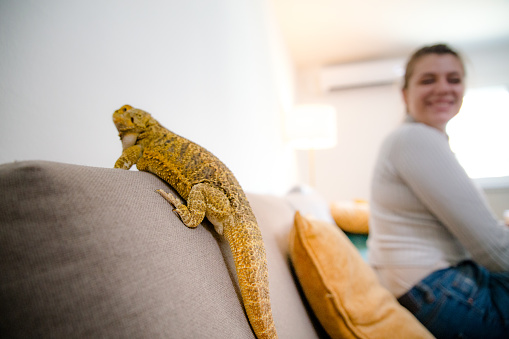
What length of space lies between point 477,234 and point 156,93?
4.70 ft

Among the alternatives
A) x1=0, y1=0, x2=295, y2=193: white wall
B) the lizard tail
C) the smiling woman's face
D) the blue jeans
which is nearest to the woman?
the blue jeans

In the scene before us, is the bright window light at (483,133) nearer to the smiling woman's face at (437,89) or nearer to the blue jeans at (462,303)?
the smiling woman's face at (437,89)

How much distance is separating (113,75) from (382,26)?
13.6ft

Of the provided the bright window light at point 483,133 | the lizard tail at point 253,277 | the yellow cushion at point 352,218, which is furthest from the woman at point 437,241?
the bright window light at point 483,133

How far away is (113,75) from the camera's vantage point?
3.12 ft

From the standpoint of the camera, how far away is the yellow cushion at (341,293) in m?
0.84

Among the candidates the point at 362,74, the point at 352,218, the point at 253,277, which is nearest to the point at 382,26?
the point at 362,74

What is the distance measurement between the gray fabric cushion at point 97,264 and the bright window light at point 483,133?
6.00m

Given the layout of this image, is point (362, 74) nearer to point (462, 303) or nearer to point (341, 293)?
point (462, 303)

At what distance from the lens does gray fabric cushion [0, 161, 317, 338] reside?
34cm

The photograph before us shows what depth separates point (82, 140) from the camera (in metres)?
0.82

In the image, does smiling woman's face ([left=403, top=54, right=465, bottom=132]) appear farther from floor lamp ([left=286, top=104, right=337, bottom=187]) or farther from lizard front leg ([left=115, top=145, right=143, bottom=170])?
floor lamp ([left=286, top=104, right=337, bottom=187])

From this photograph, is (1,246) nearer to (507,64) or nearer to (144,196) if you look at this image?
(144,196)

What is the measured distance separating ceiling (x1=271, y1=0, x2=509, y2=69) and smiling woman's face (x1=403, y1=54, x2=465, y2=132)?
7.80 feet
